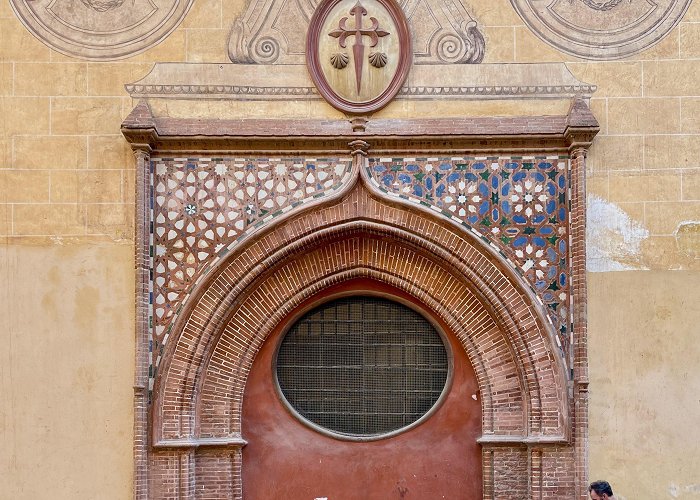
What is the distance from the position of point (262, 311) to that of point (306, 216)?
3.24 feet

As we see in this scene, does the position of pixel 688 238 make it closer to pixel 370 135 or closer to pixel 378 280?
pixel 378 280

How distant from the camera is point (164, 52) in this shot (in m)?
9.00

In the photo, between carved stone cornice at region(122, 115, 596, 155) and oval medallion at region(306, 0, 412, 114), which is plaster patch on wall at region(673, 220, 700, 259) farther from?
oval medallion at region(306, 0, 412, 114)

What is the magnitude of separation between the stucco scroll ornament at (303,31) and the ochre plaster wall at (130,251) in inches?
6.1

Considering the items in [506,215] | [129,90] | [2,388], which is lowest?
[2,388]

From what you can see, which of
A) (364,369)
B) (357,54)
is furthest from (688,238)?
(357,54)

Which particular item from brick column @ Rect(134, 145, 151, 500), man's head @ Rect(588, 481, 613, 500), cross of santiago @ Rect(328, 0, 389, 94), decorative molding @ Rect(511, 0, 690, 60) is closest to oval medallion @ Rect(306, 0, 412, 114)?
cross of santiago @ Rect(328, 0, 389, 94)

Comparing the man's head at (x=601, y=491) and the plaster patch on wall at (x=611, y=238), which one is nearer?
the man's head at (x=601, y=491)

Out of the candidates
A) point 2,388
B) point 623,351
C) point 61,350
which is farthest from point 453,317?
point 2,388

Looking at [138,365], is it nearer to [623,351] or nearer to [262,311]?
[262,311]

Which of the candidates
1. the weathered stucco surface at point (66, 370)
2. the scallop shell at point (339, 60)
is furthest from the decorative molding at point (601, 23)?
the weathered stucco surface at point (66, 370)

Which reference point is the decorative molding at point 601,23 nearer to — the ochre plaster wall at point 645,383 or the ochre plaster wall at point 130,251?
the ochre plaster wall at point 130,251

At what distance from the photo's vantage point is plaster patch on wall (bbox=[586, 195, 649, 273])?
879 cm

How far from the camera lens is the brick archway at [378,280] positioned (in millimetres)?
8664
